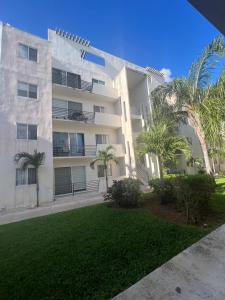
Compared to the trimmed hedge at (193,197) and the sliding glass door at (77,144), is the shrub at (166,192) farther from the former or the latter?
the sliding glass door at (77,144)

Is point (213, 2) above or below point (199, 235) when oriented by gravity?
above

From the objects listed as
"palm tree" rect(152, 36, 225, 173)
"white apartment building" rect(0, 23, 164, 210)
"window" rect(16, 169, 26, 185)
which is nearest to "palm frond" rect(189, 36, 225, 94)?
"palm tree" rect(152, 36, 225, 173)

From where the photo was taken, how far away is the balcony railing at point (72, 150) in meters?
16.0

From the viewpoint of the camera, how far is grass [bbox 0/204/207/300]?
10.7 feet

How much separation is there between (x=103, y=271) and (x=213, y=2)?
14.9 feet

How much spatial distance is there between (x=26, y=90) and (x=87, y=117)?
586cm

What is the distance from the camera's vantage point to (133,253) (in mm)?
4266

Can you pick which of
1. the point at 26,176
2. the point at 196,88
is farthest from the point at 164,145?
the point at 26,176

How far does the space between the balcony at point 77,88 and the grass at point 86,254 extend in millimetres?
13721

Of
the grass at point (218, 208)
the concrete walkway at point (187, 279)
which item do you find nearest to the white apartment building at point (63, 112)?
the grass at point (218, 208)

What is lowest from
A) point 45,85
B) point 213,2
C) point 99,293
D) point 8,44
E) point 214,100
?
point 99,293

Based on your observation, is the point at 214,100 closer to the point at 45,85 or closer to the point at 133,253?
the point at 133,253

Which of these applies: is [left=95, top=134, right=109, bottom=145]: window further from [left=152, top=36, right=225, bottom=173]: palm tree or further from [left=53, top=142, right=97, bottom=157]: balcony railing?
[left=152, top=36, right=225, bottom=173]: palm tree

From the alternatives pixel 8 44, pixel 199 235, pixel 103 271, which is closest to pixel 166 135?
pixel 199 235
